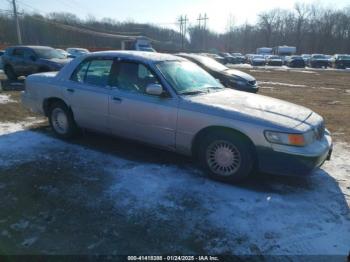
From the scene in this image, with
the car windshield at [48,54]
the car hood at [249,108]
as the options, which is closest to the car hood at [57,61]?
the car windshield at [48,54]

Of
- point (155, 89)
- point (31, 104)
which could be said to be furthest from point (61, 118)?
point (155, 89)

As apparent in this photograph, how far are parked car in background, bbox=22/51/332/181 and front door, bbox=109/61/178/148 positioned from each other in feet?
0.05

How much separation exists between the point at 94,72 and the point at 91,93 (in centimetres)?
38

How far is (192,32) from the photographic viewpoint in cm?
11344

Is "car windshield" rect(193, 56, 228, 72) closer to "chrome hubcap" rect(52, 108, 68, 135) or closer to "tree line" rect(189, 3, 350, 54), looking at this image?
"chrome hubcap" rect(52, 108, 68, 135)

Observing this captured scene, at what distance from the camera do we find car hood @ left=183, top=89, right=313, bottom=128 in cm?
402

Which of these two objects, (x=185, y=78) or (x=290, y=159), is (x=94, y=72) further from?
(x=290, y=159)

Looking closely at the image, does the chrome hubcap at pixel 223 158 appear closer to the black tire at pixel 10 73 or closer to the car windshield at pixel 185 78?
the car windshield at pixel 185 78

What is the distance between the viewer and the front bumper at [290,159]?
3832 mm

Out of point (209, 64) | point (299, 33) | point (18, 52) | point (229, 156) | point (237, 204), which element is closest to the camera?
point (237, 204)

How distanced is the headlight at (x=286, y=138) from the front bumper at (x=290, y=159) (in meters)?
0.05

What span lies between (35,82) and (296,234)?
5233 mm

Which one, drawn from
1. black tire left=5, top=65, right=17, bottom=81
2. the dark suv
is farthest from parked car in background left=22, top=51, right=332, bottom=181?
black tire left=5, top=65, right=17, bottom=81

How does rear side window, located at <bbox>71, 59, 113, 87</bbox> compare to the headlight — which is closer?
the headlight
